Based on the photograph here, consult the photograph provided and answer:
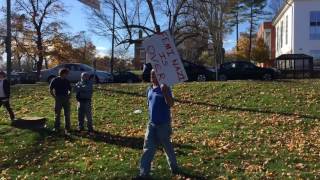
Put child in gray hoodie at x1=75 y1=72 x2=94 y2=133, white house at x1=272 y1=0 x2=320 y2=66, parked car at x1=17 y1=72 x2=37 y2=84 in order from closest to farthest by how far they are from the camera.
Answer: child in gray hoodie at x1=75 y1=72 x2=94 y2=133, parked car at x1=17 y1=72 x2=37 y2=84, white house at x1=272 y1=0 x2=320 y2=66

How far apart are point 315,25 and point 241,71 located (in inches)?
1209

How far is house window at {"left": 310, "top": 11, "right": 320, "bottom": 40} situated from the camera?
206ft

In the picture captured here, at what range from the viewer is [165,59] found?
988cm

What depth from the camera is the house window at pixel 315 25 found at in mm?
62906

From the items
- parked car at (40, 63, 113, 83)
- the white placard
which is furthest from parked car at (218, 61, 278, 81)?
the white placard

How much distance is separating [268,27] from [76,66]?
71330mm

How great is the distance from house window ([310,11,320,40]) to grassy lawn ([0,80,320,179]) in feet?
136

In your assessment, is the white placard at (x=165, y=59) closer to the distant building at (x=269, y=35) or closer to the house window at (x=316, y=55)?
the house window at (x=316, y=55)

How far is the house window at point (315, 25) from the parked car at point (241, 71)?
29.2 meters

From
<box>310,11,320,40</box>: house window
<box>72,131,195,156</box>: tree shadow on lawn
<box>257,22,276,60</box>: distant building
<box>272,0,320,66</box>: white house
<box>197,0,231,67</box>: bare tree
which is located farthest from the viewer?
<box>257,22,276,60</box>: distant building

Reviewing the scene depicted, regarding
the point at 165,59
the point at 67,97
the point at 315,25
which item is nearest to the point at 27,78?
the point at 315,25

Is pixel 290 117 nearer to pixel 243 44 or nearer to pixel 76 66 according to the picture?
pixel 76 66

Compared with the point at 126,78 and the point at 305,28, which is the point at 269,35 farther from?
the point at 126,78

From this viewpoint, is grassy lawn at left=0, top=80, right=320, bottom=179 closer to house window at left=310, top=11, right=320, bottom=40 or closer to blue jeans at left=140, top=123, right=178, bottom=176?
blue jeans at left=140, top=123, right=178, bottom=176
